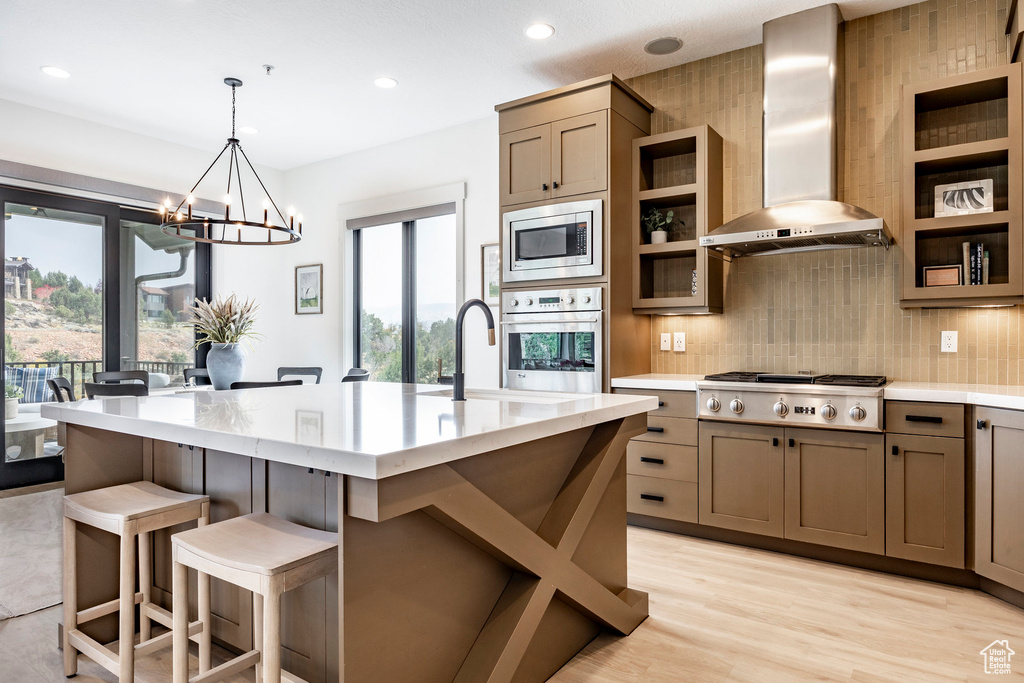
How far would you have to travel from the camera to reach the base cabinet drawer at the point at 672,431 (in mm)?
3271

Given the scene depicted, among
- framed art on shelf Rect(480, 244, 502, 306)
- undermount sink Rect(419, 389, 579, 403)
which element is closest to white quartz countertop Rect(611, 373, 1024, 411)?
undermount sink Rect(419, 389, 579, 403)

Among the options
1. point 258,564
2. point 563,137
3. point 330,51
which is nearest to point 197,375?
point 330,51

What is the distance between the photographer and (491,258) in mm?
4648

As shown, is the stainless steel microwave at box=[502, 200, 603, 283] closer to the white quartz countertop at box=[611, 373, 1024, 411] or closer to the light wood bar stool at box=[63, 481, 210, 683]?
the white quartz countertop at box=[611, 373, 1024, 411]

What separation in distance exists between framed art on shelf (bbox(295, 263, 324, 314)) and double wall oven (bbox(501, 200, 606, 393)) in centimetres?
263

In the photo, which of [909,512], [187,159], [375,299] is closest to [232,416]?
[909,512]

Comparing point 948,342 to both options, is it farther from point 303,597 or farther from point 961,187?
point 303,597

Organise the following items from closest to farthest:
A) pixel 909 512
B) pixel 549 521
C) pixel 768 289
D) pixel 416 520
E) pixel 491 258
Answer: pixel 416 520 → pixel 549 521 → pixel 909 512 → pixel 768 289 → pixel 491 258

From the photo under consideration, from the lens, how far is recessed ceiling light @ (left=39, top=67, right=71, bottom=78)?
381cm

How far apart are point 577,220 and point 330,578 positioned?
2583 millimetres

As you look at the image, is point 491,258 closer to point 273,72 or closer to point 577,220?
point 577,220

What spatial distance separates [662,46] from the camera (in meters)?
3.58

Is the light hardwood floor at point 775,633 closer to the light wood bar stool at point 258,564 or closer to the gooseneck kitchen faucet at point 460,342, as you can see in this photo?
the light wood bar stool at point 258,564

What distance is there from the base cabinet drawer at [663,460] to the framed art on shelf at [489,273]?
170cm
